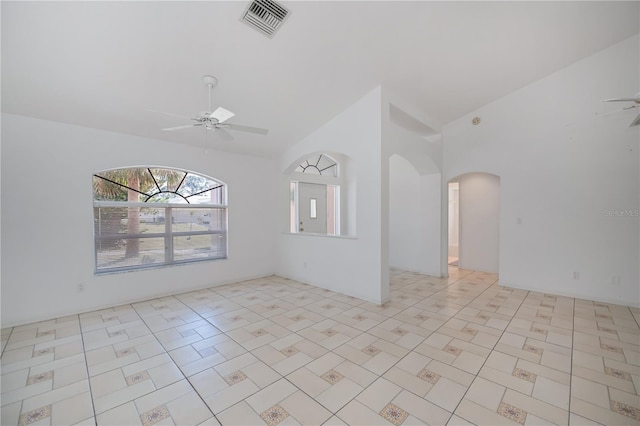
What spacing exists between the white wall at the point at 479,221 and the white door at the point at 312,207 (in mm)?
3617

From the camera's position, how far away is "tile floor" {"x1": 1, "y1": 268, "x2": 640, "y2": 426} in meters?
1.94

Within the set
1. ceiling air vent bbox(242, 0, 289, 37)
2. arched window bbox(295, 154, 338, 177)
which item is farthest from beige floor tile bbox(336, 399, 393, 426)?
arched window bbox(295, 154, 338, 177)

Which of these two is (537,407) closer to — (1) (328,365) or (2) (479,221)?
(1) (328,365)

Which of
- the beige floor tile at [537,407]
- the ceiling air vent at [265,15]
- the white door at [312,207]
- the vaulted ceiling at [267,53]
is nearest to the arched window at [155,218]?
the vaulted ceiling at [267,53]

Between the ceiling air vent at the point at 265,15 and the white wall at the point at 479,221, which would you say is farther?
the white wall at the point at 479,221

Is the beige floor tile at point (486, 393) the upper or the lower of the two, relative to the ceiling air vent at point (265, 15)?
lower

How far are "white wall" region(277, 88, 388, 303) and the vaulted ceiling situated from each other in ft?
1.11

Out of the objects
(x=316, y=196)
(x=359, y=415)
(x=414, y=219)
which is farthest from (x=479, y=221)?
(x=359, y=415)

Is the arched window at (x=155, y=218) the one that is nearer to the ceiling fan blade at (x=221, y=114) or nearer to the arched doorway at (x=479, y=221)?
the ceiling fan blade at (x=221, y=114)

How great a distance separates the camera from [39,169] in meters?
3.54

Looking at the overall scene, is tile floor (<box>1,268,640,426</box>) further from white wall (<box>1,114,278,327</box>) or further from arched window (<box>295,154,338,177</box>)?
arched window (<box>295,154,338,177</box>)

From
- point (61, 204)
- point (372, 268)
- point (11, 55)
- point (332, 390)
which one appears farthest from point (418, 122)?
point (61, 204)

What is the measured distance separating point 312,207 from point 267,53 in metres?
4.93

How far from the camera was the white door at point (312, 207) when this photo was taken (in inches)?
291
